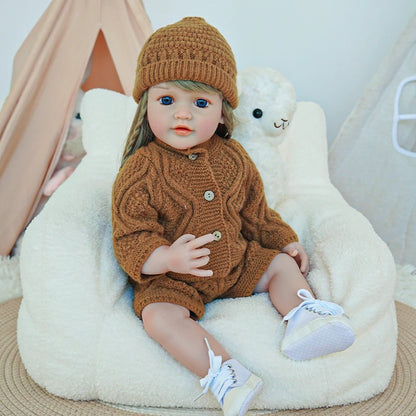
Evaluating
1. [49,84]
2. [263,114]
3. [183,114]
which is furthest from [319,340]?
[49,84]

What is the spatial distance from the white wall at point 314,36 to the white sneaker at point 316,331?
1292 mm

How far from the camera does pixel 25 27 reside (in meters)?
2.24

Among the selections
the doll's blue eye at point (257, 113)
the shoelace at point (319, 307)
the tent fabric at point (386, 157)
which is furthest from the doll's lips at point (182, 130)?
the tent fabric at point (386, 157)

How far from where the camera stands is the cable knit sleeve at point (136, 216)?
1032 mm

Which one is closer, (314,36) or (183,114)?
(183,114)

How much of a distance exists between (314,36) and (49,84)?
3.49ft

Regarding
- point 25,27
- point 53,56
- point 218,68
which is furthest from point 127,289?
point 25,27

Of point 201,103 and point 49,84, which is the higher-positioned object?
point 201,103

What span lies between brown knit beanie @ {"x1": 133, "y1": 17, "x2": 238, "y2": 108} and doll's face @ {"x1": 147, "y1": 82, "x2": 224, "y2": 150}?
27 millimetres

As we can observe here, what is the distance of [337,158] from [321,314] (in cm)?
108

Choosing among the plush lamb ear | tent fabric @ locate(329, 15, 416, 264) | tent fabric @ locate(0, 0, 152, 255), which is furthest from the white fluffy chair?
tent fabric @ locate(329, 15, 416, 264)

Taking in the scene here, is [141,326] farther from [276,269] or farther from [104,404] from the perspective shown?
[276,269]

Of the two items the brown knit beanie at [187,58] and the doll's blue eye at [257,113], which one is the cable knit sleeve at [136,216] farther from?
the doll's blue eye at [257,113]

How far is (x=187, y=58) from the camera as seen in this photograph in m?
1.04
